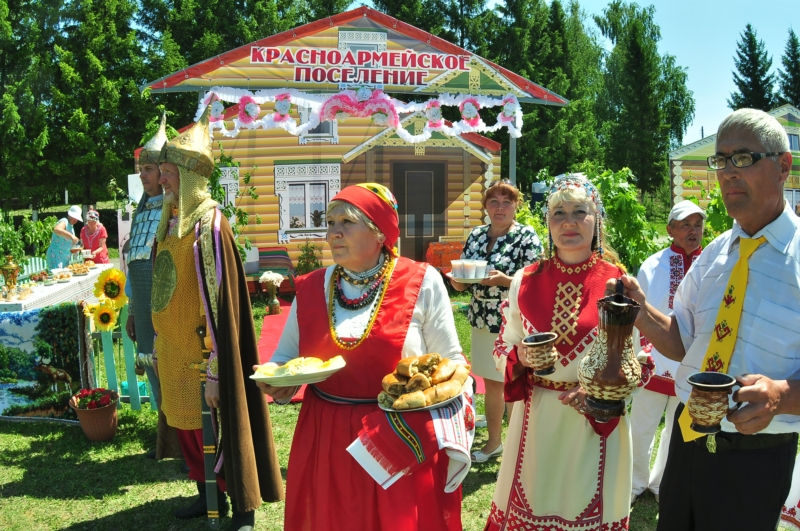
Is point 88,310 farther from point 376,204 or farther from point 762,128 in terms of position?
point 762,128

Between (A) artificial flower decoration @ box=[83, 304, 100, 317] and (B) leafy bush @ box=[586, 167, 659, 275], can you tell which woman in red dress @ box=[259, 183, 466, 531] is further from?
(B) leafy bush @ box=[586, 167, 659, 275]

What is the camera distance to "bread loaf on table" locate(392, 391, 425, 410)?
2.44 metres

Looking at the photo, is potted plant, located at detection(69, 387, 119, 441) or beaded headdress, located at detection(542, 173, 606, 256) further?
potted plant, located at detection(69, 387, 119, 441)

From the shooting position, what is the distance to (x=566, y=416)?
288 centimetres

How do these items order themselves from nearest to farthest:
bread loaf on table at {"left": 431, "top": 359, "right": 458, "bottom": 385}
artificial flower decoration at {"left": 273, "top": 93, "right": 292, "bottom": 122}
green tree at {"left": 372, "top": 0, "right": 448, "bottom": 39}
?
1. bread loaf on table at {"left": 431, "top": 359, "right": 458, "bottom": 385}
2. artificial flower decoration at {"left": 273, "top": 93, "right": 292, "bottom": 122}
3. green tree at {"left": 372, "top": 0, "right": 448, "bottom": 39}

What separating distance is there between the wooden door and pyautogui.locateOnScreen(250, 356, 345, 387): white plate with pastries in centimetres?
1208

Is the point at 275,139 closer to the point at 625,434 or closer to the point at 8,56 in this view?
the point at 625,434

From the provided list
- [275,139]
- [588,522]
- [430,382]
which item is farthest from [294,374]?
[275,139]

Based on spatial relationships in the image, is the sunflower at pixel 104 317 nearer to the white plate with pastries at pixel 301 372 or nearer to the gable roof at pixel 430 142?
the white plate with pastries at pixel 301 372

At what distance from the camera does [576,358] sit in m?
2.85

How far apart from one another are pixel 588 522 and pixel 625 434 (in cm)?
41

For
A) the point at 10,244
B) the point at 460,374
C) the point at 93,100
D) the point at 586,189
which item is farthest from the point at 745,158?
the point at 93,100

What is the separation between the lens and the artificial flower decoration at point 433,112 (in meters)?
11.5

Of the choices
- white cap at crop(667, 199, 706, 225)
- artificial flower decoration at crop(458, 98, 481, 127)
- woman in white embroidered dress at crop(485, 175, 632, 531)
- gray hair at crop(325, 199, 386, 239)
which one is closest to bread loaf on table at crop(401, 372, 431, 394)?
woman in white embroidered dress at crop(485, 175, 632, 531)
